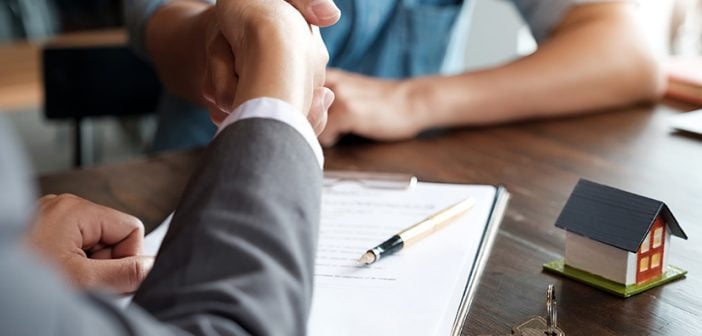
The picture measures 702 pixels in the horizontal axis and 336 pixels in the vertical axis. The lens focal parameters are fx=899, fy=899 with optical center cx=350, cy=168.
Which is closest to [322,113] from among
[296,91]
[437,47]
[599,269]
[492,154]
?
[296,91]

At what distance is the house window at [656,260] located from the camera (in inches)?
28.5

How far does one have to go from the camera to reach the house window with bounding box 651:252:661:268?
0.72 metres

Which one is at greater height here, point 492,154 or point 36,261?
point 36,261

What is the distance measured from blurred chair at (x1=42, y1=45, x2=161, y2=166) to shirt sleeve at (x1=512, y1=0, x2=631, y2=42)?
0.76 meters

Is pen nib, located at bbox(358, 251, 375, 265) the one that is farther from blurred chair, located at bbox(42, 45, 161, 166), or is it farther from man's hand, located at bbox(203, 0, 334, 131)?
blurred chair, located at bbox(42, 45, 161, 166)

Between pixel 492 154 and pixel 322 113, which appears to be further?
pixel 492 154

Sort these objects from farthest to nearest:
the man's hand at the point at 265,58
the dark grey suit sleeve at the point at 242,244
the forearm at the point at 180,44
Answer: the forearm at the point at 180,44 < the man's hand at the point at 265,58 < the dark grey suit sleeve at the point at 242,244

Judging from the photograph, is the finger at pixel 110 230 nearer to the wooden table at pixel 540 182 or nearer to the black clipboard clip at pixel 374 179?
the wooden table at pixel 540 182

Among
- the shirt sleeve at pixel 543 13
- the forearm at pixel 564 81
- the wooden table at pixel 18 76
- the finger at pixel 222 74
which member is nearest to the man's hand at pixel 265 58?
the finger at pixel 222 74

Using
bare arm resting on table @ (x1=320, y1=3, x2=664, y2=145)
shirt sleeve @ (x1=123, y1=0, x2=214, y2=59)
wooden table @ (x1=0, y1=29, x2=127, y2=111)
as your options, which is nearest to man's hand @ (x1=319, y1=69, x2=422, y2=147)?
bare arm resting on table @ (x1=320, y1=3, x2=664, y2=145)

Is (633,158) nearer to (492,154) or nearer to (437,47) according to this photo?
(492,154)

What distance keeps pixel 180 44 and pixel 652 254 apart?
69cm

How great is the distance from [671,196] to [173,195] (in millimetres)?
522

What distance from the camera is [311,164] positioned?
0.53 metres
